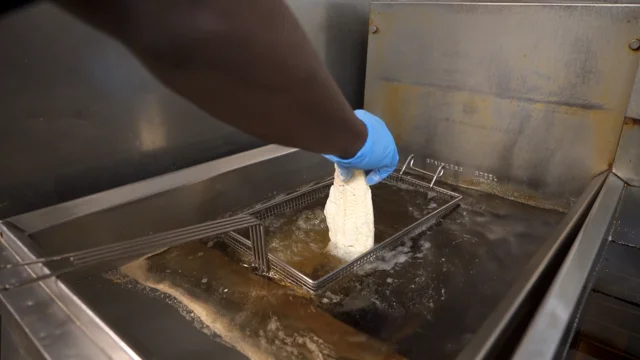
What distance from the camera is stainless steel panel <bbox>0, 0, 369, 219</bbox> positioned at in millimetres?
1024

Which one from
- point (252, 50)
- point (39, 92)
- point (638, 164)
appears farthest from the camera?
point (638, 164)

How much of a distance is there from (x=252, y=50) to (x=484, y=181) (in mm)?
1236

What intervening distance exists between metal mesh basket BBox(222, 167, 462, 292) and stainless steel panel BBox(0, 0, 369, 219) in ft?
1.20

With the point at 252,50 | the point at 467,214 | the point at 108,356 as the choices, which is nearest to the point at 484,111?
the point at 467,214

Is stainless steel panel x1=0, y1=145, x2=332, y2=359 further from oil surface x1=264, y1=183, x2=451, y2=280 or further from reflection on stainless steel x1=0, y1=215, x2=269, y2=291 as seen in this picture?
oil surface x1=264, y1=183, x2=451, y2=280

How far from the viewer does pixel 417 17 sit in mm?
1535

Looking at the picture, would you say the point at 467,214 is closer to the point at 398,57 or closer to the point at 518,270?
the point at 518,270

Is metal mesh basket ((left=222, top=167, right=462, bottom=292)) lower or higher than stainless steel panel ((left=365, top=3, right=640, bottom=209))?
lower

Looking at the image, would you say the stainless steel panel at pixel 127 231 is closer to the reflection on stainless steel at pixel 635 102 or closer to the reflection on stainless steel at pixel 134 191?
the reflection on stainless steel at pixel 134 191

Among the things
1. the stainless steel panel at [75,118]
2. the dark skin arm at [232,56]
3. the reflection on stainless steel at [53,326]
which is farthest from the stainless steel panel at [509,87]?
the reflection on stainless steel at [53,326]

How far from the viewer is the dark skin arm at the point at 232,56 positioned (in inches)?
17.0

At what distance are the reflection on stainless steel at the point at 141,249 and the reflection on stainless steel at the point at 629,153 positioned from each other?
40.2 inches

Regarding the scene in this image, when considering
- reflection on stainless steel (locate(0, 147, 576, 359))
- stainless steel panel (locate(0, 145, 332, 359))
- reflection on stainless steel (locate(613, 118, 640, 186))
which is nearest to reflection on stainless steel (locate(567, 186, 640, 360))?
reflection on stainless steel (locate(613, 118, 640, 186))

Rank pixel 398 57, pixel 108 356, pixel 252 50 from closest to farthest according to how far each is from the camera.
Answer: pixel 252 50 < pixel 108 356 < pixel 398 57
